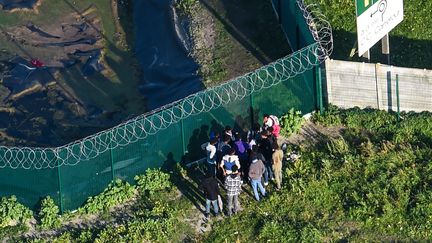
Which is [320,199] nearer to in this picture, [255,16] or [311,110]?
[311,110]

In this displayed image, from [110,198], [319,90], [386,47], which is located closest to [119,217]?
[110,198]

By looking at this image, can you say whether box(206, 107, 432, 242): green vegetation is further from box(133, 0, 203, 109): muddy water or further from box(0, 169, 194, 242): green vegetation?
box(133, 0, 203, 109): muddy water

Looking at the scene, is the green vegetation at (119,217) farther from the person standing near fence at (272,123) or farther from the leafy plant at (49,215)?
the person standing near fence at (272,123)

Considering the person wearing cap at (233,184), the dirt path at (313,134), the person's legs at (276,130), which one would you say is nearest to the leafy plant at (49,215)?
the person wearing cap at (233,184)

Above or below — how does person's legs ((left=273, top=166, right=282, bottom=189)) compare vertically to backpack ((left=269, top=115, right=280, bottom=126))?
below

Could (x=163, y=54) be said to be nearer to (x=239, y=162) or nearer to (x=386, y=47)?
(x=386, y=47)

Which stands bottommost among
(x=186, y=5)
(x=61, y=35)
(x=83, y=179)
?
(x=83, y=179)

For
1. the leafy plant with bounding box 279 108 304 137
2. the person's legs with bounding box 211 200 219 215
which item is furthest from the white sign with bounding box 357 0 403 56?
the person's legs with bounding box 211 200 219 215
